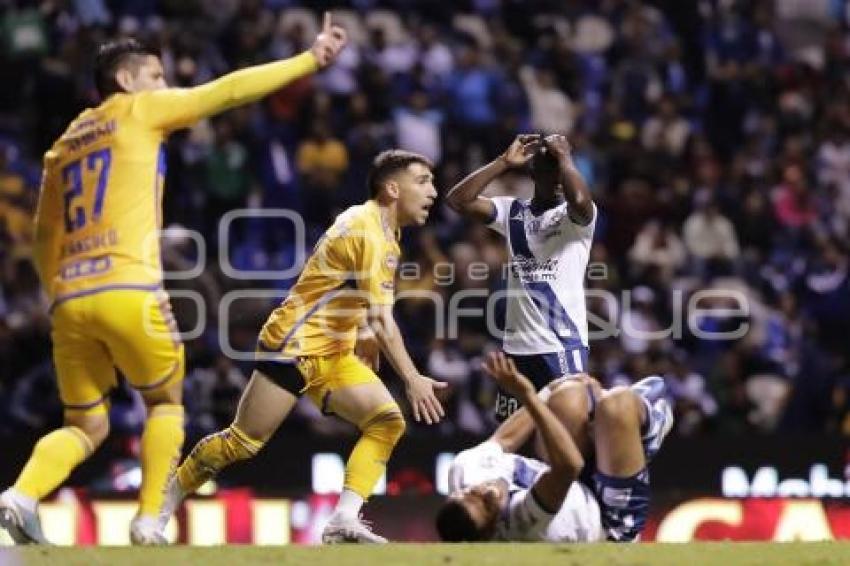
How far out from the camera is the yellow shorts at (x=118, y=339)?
954 cm

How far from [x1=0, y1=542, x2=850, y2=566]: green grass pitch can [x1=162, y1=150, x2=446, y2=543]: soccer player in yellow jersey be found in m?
1.65

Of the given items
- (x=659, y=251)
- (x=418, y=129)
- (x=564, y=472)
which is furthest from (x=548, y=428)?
(x=418, y=129)

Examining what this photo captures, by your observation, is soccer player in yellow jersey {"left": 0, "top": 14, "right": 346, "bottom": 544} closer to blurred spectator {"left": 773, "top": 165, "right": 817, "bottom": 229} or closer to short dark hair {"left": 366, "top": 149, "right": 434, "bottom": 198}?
short dark hair {"left": 366, "top": 149, "right": 434, "bottom": 198}

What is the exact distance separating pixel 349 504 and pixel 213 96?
2.79 metres

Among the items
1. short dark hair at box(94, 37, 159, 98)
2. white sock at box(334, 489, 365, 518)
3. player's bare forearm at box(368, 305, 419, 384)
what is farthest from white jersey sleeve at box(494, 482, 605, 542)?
short dark hair at box(94, 37, 159, 98)

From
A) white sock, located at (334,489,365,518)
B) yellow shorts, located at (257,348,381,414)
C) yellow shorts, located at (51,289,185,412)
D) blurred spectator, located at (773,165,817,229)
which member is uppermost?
blurred spectator, located at (773,165,817,229)

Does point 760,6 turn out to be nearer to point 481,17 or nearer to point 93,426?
point 481,17

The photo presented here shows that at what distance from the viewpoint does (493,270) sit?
726 inches

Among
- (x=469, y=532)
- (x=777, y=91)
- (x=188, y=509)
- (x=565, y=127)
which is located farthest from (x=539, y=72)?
(x=469, y=532)

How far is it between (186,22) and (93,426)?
11507 mm

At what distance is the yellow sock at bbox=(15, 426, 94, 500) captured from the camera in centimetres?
984

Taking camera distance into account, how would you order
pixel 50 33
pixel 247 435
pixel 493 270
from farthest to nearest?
pixel 50 33, pixel 493 270, pixel 247 435

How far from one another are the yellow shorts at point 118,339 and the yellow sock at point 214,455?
177 centimetres

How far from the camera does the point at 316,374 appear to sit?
11.5 meters
